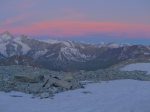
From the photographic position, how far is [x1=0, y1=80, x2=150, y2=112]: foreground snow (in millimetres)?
22172

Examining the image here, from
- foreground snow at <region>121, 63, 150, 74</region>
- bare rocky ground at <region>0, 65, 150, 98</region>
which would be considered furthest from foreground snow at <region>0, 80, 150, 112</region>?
foreground snow at <region>121, 63, 150, 74</region>

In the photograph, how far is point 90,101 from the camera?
24344 millimetres

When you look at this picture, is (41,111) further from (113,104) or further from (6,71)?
(6,71)

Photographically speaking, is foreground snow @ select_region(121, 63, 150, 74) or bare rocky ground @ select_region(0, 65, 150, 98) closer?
bare rocky ground @ select_region(0, 65, 150, 98)

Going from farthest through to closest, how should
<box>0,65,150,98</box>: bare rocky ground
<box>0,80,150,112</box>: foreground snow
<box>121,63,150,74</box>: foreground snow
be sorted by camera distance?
<box>121,63,150,74</box>: foreground snow, <box>0,65,150,98</box>: bare rocky ground, <box>0,80,150,112</box>: foreground snow

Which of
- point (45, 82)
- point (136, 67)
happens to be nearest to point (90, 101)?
point (45, 82)

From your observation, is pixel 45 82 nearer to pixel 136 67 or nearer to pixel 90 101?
pixel 90 101

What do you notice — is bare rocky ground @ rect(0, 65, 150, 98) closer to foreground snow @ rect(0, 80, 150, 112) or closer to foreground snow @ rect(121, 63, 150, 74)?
foreground snow @ rect(0, 80, 150, 112)

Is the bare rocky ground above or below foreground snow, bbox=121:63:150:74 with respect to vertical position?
below

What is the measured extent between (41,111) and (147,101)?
17.2 ft

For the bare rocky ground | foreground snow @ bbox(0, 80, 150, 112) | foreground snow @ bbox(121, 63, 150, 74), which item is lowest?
foreground snow @ bbox(0, 80, 150, 112)

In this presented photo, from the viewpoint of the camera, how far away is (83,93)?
27.2 m

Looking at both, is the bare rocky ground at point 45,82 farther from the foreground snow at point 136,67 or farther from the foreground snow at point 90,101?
the foreground snow at point 136,67

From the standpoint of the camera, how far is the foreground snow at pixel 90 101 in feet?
72.7
